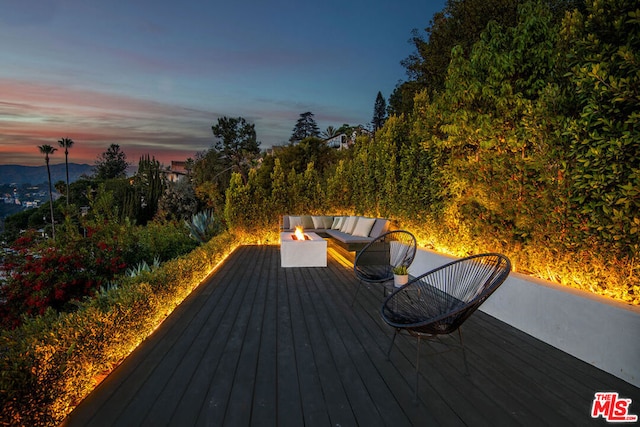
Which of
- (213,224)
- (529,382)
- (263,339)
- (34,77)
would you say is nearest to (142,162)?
(34,77)

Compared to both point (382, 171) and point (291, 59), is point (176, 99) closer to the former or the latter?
point (291, 59)

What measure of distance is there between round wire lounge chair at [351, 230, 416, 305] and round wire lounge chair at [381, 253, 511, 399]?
556 millimetres

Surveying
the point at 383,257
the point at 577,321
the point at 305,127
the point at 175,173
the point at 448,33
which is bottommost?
the point at 383,257

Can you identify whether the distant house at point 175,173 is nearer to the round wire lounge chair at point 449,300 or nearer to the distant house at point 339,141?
the distant house at point 339,141

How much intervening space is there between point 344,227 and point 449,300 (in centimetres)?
585

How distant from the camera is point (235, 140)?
3209cm

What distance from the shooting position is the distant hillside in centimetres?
3353

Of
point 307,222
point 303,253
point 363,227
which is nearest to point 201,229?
point 307,222

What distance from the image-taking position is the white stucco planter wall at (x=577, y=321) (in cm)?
241

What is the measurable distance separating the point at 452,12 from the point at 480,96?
1087 cm

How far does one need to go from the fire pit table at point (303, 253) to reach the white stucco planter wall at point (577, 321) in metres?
3.57

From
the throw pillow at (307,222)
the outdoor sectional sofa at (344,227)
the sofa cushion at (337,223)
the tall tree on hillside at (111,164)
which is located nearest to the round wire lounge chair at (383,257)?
the outdoor sectional sofa at (344,227)

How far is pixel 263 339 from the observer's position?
3.20 metres

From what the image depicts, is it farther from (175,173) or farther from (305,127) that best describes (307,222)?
(305,127)
